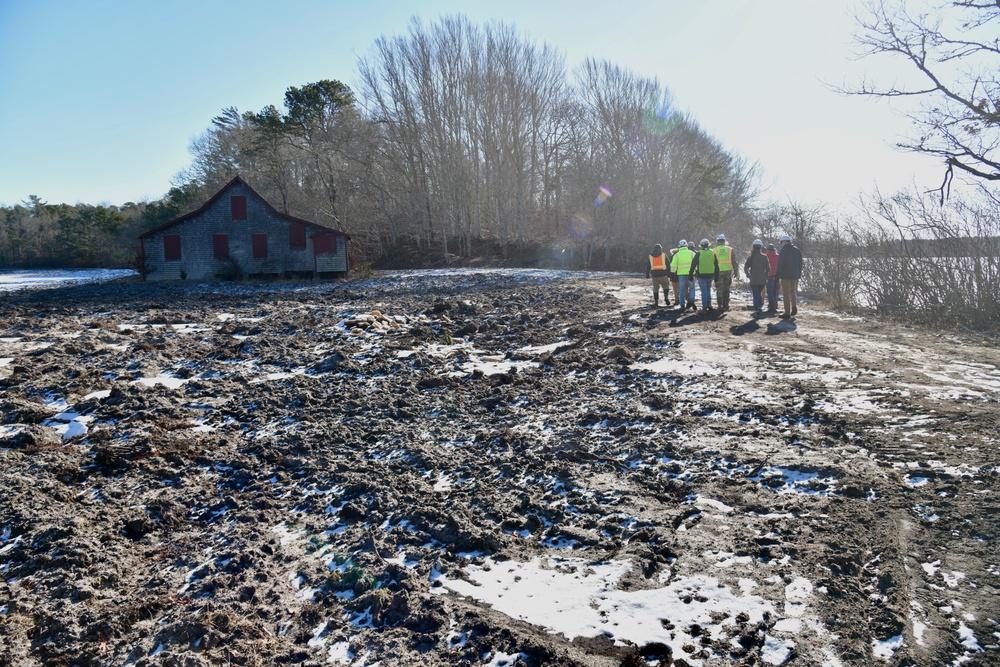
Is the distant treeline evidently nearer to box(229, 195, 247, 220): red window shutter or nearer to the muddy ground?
box(229, 195, 247, 220): red window shutter

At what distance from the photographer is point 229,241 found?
32.8 meters

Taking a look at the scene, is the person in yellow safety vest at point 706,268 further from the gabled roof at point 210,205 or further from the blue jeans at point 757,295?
the gabled roof at point 210,205

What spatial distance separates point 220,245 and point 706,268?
2758cm

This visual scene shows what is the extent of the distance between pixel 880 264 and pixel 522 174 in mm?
35341

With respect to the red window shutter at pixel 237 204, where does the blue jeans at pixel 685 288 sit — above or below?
below

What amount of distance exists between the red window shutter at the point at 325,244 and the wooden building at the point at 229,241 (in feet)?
1.59

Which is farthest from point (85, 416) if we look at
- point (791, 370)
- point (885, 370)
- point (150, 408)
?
point (885, 370)

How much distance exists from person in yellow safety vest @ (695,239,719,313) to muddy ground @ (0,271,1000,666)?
14.6ft

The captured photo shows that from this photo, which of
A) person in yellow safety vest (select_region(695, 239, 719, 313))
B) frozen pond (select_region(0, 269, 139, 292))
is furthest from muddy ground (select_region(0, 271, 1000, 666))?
frozen pond (select_region(0, 269, 139, 292))

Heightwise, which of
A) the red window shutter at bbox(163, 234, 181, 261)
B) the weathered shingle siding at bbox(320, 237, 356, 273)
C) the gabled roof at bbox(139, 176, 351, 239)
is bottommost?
the weathered shingle siding at bbox(320, 237, 356, 273)

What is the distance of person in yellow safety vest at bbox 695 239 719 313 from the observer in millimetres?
13992

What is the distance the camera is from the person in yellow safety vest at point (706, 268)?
45.9ft

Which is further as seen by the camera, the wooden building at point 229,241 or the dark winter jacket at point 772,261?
the wooden building at point 229,241

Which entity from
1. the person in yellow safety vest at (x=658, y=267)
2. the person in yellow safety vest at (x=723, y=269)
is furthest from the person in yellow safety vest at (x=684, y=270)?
the person in yellow safety vest at (x=723, y=269)
